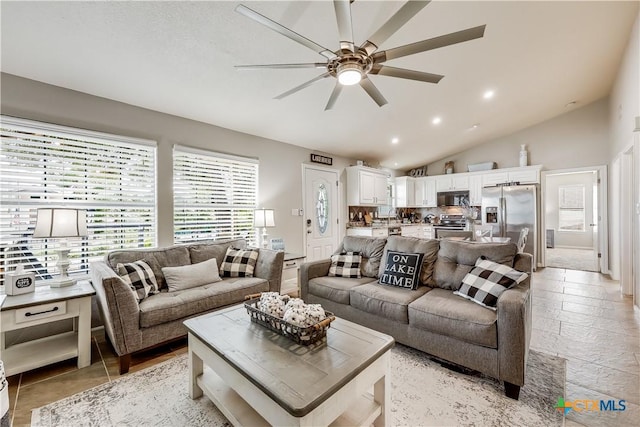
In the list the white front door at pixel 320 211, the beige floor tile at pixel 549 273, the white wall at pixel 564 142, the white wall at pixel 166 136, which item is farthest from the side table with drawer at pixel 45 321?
the white wall at pixel 564 142

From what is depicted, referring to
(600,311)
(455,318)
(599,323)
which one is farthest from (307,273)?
(600,311)

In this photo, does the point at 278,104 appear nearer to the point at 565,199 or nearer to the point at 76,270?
the point at 76,270

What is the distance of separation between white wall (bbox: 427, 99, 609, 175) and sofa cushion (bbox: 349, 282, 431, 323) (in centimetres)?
536

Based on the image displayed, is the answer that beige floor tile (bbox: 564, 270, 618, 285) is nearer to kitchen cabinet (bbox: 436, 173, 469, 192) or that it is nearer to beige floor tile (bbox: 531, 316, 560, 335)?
beige floor tile (bbox: 531, 316, 560, 335)

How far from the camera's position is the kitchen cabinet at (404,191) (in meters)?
7.32

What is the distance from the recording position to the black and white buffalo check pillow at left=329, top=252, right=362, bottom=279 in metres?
3.15

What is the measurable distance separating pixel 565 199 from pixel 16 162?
11.7 metres

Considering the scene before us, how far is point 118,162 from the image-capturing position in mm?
3047

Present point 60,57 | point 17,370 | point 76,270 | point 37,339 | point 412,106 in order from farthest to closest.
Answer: point 412,106 → point 76,270 → point 37,339 → point 60,57 → point 17,370

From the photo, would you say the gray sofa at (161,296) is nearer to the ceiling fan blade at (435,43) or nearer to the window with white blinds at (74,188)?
the window with white blinds at (74,188)

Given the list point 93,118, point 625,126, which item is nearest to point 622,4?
point 625,126

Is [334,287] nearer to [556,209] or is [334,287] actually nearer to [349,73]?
[349,73]

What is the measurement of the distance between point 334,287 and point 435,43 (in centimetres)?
225

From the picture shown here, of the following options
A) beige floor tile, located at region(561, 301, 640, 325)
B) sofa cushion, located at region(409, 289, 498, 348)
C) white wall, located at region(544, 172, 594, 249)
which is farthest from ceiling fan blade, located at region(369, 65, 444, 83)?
white wall, located at region(544, 172, 594, 249)
